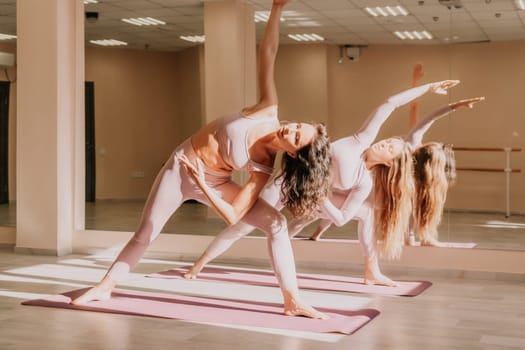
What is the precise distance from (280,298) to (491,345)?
151cm

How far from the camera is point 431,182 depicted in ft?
18.4

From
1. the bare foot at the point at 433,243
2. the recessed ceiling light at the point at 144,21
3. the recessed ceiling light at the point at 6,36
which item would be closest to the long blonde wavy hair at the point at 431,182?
the bare foot at the point at 433,243

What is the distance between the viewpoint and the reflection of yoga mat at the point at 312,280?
5.28 m

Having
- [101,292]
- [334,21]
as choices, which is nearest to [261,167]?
[101,292]

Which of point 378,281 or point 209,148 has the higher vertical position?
point 209,148

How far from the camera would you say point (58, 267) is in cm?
635

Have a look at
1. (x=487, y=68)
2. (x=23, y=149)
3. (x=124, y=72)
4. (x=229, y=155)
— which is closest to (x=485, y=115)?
(x=487, y=68)

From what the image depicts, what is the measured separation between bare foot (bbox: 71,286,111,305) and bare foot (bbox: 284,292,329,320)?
1090mm

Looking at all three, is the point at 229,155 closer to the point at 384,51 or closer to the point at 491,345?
the point at 491,345

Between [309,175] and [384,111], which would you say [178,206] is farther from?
[384,111]

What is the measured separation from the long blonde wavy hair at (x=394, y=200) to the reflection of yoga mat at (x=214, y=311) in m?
0.81

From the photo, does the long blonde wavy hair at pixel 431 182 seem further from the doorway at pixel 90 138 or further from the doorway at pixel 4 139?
the doorway at pixel 4 139

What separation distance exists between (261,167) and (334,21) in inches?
97.2

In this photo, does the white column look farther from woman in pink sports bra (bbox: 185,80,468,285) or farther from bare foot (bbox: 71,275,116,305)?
bare foot (bbox: 71,275,116,305)
